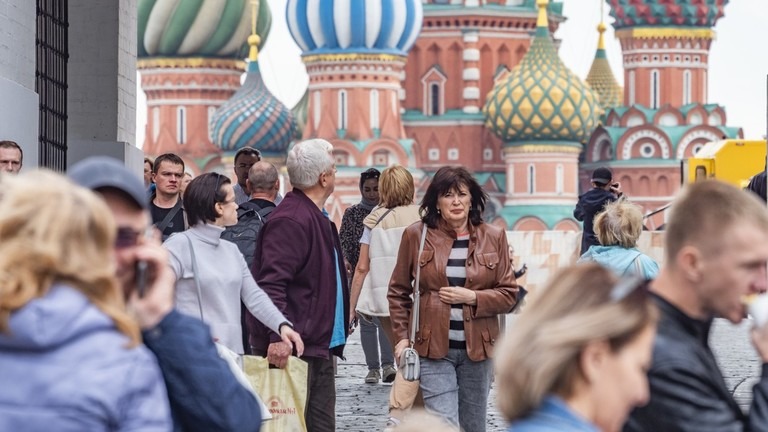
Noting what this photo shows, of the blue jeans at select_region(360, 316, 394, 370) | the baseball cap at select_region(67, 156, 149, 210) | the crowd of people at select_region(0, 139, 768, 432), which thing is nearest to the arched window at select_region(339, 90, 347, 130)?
the blue jeans at select_region(360, 316, 394, 370)

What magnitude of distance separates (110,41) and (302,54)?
54.6 meters

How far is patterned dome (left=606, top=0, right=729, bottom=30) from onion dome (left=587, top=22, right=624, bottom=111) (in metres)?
4.63

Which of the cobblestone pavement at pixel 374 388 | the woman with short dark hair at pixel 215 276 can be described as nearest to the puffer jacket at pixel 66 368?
the woman with short dark hair at pixel 215 276

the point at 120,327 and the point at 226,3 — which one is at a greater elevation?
the point at 226,3

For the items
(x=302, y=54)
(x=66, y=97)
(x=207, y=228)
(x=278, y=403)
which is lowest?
(x=278, y=403)

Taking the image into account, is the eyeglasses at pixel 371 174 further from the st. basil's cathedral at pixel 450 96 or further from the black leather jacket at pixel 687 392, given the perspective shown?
the st. basil's cathedral at pixel 450 96

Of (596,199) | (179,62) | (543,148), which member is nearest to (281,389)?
(596,199)

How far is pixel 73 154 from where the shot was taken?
38.0 feet

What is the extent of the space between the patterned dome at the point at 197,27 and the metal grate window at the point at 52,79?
5560cm

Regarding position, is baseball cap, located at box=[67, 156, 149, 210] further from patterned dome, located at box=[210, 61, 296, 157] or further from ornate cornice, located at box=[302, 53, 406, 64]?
patterned dome, located at box=[210, 61, 296, 157]

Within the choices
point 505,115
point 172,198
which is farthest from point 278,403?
point 505,115

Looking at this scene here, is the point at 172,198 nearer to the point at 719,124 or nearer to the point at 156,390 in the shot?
the point at 156,390

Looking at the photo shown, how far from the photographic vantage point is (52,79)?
36.5ft

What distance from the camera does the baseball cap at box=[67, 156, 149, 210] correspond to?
3039mm
